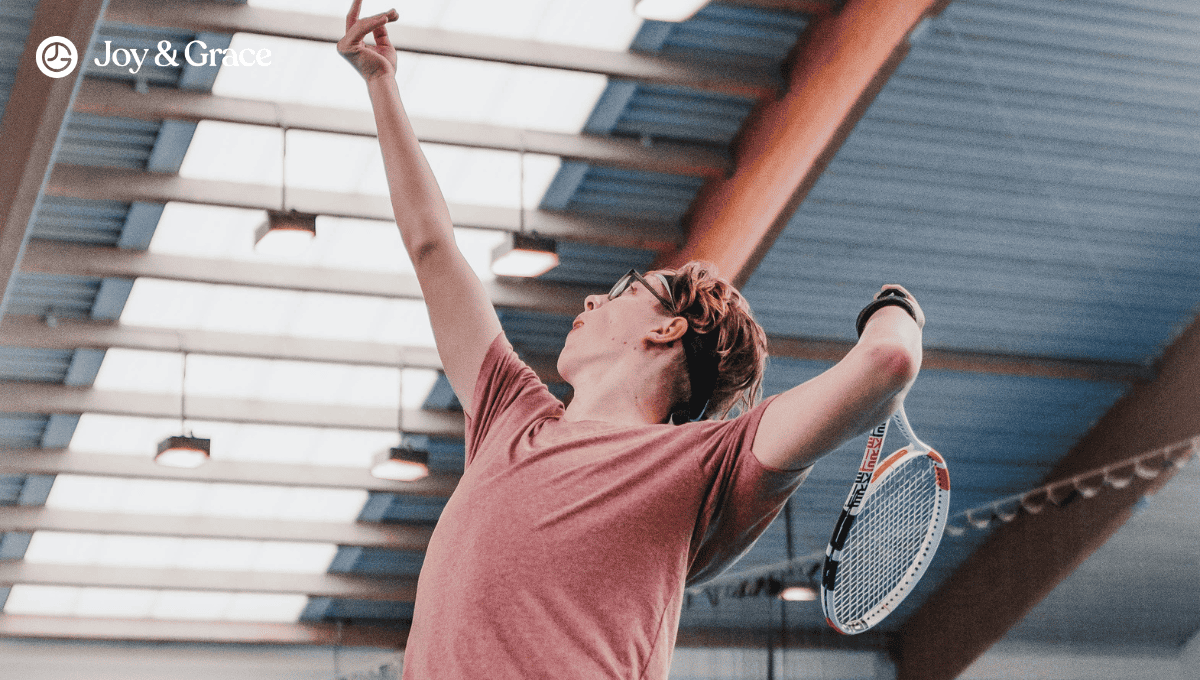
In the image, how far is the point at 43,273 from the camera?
10.4 m

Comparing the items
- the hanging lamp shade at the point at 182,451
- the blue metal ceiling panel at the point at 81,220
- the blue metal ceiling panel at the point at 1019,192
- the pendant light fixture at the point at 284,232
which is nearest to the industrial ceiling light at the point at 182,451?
the hanging lamp shade at the point at 182,451

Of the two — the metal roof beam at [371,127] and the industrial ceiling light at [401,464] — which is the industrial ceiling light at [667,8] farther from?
the industrial ceiling light at [401,464]

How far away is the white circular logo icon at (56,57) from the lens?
7250 millimetres

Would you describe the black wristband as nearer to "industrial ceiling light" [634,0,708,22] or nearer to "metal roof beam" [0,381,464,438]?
"industrial ceiling light" [634,0,708,22]

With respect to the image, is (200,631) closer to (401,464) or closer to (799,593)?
(401,464)

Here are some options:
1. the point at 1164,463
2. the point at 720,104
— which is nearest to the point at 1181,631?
the point at 1164,463

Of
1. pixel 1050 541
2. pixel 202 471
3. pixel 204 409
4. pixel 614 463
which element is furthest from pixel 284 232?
pixel 1050 541

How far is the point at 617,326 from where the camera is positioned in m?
1.70

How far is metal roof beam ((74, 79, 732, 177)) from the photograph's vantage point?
8.59m

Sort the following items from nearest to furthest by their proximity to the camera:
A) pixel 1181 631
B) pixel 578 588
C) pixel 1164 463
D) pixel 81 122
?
pixel 578 588
pixel 81 122
pixel 1164 463
pixel 1181 631

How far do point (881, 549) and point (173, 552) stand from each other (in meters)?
13.8

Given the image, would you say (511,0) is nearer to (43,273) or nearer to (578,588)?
(43,273)

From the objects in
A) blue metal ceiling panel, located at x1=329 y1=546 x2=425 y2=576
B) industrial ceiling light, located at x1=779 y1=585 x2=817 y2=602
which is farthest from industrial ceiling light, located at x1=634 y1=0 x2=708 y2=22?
blue metal ceiling panel, located at x1=329 y1=546 x2=425 y2=576

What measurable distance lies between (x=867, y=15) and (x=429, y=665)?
735 cm
